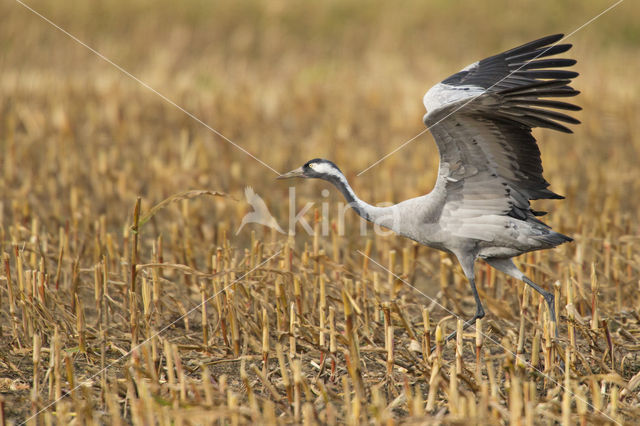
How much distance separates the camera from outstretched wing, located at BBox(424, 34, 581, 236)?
162 inches

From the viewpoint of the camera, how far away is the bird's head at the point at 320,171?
477 cm

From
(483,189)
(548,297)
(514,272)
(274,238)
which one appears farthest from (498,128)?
(274,238)

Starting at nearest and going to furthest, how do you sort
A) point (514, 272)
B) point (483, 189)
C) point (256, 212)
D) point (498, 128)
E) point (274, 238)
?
point (498, 128) < point (483, 189) < point (514, 272) < point (274, 238) < point (256, 212)

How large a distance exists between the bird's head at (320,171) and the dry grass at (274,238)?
53 centimetres

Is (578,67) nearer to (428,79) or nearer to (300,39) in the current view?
(428,79)

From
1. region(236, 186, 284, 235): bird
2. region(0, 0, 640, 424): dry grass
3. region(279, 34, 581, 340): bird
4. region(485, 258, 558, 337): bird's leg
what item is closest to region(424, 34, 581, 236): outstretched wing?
region(279, 34, 581, 340): bird

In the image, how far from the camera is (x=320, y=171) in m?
4.81

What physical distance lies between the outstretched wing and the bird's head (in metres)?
A: 0.64

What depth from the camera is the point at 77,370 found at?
13.7 feet

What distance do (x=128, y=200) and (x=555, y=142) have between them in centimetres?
547

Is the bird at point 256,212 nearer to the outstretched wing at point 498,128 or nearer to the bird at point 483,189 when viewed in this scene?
the bird at point 483,189

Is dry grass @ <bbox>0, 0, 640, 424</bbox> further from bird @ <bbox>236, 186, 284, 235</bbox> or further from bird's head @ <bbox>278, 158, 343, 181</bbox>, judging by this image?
bird's head @ <bbox>278, 158, 343, 181</bbox>

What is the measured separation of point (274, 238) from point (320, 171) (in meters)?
1.42

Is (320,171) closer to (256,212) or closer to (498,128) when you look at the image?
(498,128)
